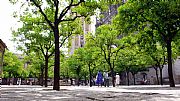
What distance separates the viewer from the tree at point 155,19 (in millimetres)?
21388

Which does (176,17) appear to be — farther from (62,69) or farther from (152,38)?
(62,69)

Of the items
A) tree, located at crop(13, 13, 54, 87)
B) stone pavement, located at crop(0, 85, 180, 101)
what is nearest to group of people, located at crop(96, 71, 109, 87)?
tree, located at crop(13, 13, 54, 87)

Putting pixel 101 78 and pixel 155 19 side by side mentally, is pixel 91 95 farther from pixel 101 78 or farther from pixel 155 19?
pixel 101 78

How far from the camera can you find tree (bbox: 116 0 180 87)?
70.2 ft

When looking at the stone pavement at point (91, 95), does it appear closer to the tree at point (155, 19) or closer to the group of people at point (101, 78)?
the tree at point (155, 19)

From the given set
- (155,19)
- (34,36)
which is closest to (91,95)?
(155,19)

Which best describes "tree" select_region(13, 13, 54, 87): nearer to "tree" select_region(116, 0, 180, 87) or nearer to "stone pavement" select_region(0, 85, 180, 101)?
"tree" select_region(116, 0, 180, 87)

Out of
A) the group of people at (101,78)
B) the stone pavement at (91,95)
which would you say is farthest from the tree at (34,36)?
the stone pavement at (91,95)

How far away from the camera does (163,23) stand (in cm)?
2198

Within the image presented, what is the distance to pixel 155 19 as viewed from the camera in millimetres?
22516

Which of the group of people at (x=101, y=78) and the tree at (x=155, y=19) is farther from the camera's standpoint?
the group of people at (x=101, y=78)

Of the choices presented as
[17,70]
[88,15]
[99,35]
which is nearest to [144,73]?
[99,35]

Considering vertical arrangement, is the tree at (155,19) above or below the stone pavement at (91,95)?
above

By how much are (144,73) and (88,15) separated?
139ft
